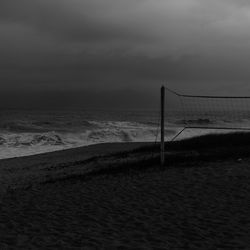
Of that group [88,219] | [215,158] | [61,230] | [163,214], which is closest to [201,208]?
[163,214]

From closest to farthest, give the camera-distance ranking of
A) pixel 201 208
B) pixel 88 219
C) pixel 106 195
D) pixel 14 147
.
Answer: pixel 88 219 < pixel 201 208 < pixel 106 195 < pixel 14 147

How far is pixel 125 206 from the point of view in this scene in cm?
677

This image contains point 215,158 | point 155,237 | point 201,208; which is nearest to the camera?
point 155,237

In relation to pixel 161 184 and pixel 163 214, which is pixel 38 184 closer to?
pixel 161 184

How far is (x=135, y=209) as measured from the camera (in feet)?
21.6

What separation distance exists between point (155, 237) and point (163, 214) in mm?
1027

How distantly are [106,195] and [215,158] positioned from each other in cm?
426

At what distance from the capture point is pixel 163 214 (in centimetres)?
627

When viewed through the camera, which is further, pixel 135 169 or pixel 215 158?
pixel 215 158

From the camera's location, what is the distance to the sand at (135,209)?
514 centimetres

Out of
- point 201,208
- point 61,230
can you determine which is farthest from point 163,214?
point 61,230

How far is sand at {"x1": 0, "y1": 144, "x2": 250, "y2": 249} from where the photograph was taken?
5.14 m

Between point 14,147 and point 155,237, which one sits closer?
point 155,237

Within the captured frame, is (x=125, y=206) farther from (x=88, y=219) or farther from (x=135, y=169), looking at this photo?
(x=135, y=169)
